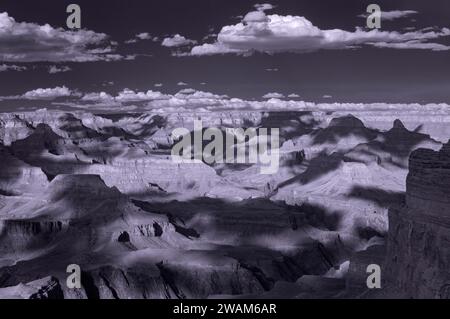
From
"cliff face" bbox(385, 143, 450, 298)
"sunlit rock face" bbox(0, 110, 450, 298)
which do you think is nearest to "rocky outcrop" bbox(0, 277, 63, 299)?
"sunlit rock face" bbox(0, 110, 450, 298)

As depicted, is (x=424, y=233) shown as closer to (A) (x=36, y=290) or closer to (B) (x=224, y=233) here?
(A) (x=36, y=290)

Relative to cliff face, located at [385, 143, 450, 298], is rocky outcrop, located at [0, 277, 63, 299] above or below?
below

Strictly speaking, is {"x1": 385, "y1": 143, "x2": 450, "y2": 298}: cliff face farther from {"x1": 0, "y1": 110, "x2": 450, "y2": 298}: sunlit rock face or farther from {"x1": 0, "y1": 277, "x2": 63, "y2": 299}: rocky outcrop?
{"x1": 0, "y1": 277, "x2": 63, "y2": 299}: rocky outcrop

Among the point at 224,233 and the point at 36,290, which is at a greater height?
the point at 36,290

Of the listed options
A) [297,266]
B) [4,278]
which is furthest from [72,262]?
[297,266]

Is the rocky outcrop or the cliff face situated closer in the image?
the cliff face

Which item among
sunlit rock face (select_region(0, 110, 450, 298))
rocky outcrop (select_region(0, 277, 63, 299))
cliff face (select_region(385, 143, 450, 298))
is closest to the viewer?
cliff face (select_region(385, 143, 450, 298))

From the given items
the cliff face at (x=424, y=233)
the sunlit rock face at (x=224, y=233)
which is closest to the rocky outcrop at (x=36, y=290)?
the sunlit rock face at (x=224, y=233)

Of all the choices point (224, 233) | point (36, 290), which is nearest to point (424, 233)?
point (36, 290)
